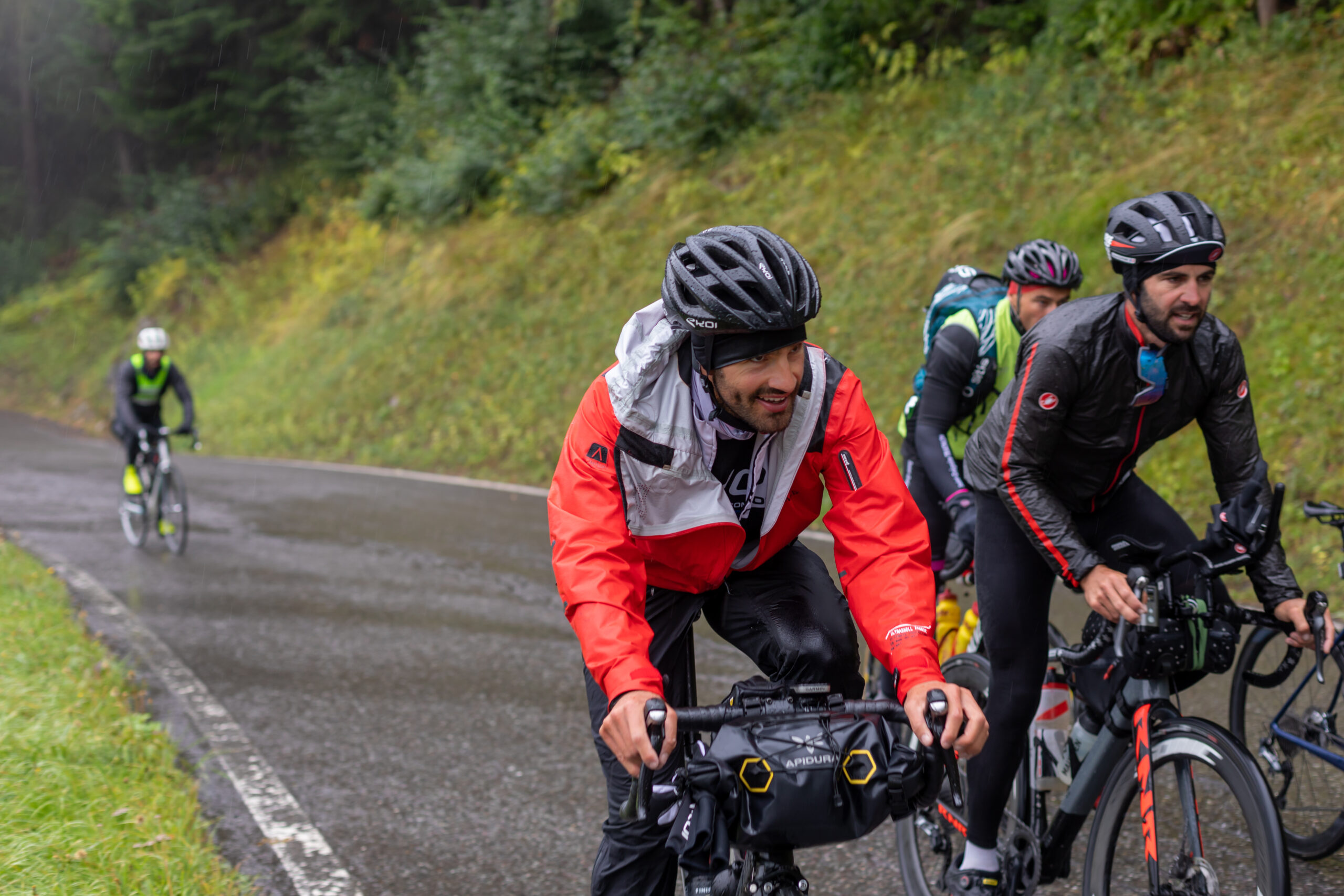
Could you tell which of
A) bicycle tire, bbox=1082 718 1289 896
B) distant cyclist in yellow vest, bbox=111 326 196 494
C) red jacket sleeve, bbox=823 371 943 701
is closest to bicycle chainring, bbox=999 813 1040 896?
bicycle tire, bbox=1082 718 1289 896

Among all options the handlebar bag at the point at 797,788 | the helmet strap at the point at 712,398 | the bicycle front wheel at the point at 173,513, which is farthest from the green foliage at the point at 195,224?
the handlebar bag at the point at 797,788

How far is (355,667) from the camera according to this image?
6.95 m

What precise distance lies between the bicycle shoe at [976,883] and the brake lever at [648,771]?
1707mm

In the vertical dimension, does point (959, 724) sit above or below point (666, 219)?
below

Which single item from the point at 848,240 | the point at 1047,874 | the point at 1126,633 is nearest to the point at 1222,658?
the point at 1126,633

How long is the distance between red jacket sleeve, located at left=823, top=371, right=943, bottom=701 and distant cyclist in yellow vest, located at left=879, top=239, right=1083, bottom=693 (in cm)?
201

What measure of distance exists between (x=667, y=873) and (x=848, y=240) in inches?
559

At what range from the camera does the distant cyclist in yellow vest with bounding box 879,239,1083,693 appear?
4719 millimetres

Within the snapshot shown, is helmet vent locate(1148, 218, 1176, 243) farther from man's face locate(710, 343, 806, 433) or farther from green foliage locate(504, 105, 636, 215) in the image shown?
green foliage locate(504, 105, 636, 215)

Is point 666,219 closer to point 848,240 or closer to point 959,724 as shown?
point 848,240

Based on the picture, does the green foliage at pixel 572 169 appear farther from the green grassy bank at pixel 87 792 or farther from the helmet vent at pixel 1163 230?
the helmet vent at pixel 1163 230

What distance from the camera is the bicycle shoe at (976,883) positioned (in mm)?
3502

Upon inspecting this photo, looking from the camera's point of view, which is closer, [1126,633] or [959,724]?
[959,724]

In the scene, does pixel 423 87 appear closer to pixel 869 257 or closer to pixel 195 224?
pixel 195 224
